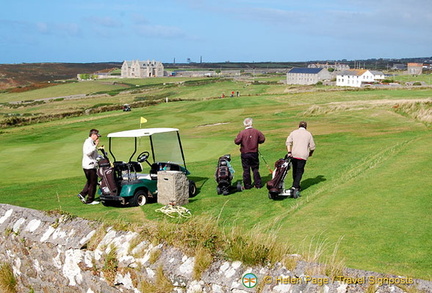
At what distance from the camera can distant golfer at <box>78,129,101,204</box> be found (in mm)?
13266

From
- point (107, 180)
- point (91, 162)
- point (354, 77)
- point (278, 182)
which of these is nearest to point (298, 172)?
point (278, 182)

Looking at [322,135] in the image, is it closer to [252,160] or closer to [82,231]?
[252,160]

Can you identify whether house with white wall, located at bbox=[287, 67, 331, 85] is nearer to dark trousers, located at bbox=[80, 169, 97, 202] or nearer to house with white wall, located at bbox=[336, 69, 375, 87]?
house with white wall, located at bbox=[336, 69, 375, 87]

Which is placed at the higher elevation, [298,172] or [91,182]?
[298,172]

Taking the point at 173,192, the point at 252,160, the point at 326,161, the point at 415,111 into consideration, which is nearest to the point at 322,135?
the point at 326,161

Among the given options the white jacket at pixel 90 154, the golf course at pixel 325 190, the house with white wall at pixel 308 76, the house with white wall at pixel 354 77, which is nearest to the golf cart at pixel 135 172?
the white jacket at pixel 90 154

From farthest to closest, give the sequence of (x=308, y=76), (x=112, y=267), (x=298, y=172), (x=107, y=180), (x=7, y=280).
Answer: (x=308, y=76)
(x=298, y=172)
(x=107, y=180)
(x=7, y=280)
(x=112, y=267)

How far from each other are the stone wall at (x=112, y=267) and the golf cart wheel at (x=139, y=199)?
366 cm

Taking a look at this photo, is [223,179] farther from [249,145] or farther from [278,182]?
[278,182]

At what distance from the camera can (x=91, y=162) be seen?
43.7ft

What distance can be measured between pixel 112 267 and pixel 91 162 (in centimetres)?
622

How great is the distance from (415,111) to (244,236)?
94.8 feet

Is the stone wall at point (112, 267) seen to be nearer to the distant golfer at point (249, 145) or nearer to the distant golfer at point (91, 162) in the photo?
the distant golfer at point (91, 162)

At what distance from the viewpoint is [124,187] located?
42.2 ft
